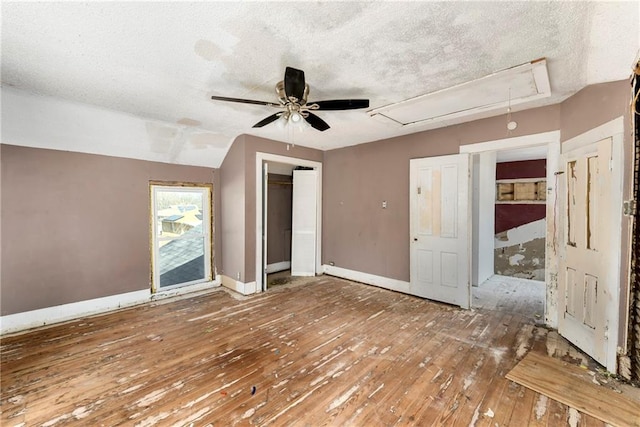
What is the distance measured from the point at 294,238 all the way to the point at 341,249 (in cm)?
101

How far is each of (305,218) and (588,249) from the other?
162 inches

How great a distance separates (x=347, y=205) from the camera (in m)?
5.21

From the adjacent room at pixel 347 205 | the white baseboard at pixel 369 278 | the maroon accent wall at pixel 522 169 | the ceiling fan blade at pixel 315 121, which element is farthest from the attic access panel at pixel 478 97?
the maroon accent wall at pixel 522 169

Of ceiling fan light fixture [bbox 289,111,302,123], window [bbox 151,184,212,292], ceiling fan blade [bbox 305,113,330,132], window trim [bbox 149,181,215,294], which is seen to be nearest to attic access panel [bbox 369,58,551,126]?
ceiling fan blade [bbox 305,113,330,132]

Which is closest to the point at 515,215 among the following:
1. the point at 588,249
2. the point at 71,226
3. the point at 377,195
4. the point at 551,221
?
the point at 551,221

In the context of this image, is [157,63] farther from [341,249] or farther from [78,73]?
[341,249]

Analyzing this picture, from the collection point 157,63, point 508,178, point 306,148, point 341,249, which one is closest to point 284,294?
point 341,249

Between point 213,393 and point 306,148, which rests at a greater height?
point 306,148

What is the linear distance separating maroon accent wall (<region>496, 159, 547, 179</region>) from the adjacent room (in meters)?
1.35

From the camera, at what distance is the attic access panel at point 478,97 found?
7.75 ft

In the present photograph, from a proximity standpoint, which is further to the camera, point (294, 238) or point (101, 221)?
point (294, 238)

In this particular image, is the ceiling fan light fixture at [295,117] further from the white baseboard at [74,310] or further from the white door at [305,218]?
the white baseboard at [74,310]

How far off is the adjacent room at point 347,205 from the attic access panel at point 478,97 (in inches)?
1.3

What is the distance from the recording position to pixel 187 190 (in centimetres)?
454
